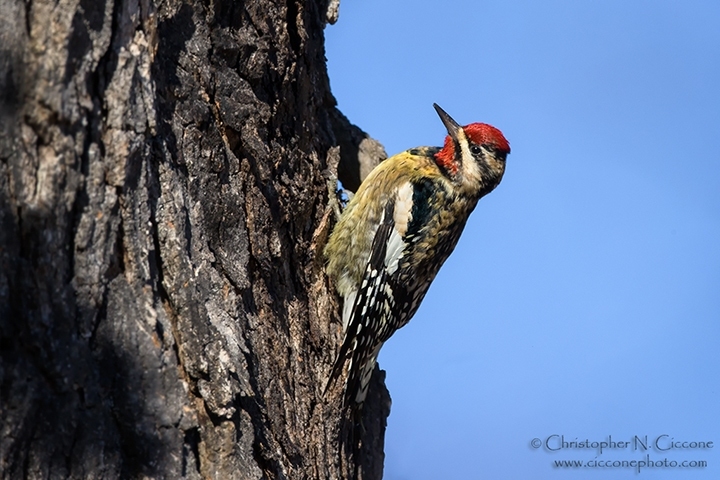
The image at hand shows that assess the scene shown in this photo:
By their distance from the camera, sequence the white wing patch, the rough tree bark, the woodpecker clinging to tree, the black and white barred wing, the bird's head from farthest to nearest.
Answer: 1. the bird's head
2. the white wing patch
3. the woodpecker clinging to tree
4. the black and white barred wing
5. the rough tree bark

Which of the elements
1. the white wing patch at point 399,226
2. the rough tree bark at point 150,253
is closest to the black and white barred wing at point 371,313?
the white wing patch at point 399,226

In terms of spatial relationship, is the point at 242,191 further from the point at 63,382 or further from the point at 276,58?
the point at 63,382

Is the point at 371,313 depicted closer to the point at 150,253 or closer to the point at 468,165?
the point at 468,165

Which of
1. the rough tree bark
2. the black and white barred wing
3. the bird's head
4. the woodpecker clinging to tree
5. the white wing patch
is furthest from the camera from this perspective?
the bird's head

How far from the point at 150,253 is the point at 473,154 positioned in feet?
8.74

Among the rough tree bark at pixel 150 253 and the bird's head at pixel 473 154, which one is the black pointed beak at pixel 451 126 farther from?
the rough tree bark at pixel 150 253

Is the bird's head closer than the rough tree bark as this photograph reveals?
No

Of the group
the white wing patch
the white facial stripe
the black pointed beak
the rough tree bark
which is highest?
the black pointed beak

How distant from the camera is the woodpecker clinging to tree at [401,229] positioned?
3.76m

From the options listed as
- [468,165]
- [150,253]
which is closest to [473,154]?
[468,165]

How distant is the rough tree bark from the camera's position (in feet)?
6.29

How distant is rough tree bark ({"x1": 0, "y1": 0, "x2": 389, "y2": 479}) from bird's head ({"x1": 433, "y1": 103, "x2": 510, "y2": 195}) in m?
1.55

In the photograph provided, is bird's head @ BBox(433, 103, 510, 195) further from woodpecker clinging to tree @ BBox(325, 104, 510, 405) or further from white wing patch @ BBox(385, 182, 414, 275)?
white wing patch @ BBox(385, 182, 414, 275)

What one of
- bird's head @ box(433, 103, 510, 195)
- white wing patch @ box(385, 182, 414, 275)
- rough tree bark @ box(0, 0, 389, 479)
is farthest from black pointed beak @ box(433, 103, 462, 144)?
rough tree bark @ box(0, 0, 389, 479)
